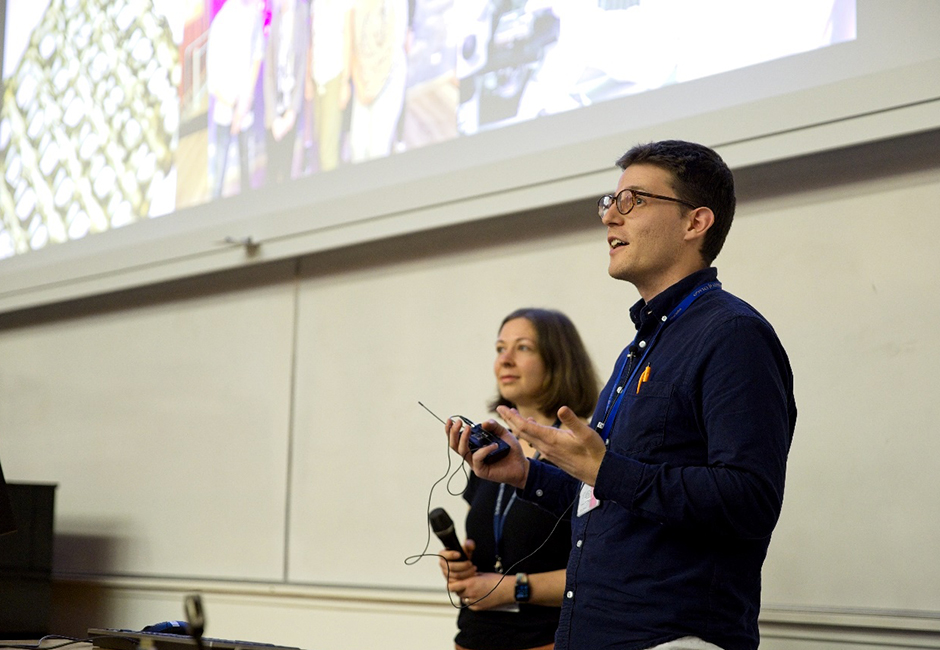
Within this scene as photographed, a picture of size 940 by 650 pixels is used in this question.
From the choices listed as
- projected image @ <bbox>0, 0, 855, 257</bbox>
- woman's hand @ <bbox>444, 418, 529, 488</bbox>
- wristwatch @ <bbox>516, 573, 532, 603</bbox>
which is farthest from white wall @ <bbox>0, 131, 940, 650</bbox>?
woman's hand @ <bbox>444, 418, 529, 488</bbox>

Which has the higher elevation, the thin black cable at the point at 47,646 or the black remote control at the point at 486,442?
the black remote control at the point at 486,442

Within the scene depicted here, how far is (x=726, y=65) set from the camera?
300cm

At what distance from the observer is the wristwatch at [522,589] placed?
2.46 metres

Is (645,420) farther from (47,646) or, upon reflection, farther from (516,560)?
(47,646)

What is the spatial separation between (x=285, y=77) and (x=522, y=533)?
2.65 m

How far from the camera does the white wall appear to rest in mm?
2721

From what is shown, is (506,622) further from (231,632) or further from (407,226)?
(231,632)

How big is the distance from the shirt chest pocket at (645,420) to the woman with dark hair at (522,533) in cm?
61

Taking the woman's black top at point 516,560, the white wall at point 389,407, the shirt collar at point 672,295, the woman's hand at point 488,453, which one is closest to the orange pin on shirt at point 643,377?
the shirt collar at point 672,295

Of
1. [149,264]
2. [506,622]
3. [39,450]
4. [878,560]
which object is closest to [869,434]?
[878,560]

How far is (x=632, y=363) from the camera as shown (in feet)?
6.25

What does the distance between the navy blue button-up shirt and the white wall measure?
3.67 feet

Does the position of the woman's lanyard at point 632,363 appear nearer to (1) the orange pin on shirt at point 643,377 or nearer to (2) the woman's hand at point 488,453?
(1) the orange pin on shirt at point 643,377

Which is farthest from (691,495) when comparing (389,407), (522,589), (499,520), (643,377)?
(389,407)
